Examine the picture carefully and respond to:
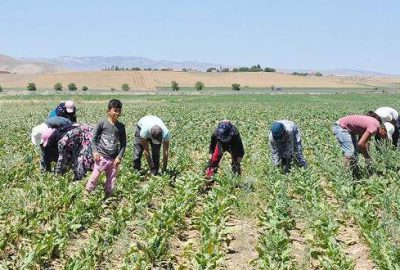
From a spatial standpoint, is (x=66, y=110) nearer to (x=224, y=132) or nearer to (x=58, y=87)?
(x=224, y=132)

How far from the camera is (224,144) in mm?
8992

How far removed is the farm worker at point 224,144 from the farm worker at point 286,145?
0.65 m

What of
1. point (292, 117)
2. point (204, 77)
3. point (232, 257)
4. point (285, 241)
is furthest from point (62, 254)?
point (204, 77)

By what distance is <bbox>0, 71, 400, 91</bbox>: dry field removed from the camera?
10612 cm

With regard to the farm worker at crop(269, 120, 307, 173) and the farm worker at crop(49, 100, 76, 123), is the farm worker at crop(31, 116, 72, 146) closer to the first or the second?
the farm worker at crop(49, 100, 76, 123)

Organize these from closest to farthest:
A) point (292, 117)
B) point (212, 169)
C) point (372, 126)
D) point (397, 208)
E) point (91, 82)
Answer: point (397, 208), point (372, 126), point (212, 169), point (292, 117), point (91, 82)

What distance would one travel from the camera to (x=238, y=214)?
752cm

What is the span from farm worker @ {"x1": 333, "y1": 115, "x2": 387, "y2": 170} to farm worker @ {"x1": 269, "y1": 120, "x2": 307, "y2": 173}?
2.47 ft

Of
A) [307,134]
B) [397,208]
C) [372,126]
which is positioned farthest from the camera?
[307,134]

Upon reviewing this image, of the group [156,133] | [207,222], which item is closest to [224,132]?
[156,133]

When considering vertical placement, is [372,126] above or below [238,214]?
above

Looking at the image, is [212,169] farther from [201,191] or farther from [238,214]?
[238,214]

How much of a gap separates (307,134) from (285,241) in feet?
37.8

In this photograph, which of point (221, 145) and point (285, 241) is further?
point (221, 145)
